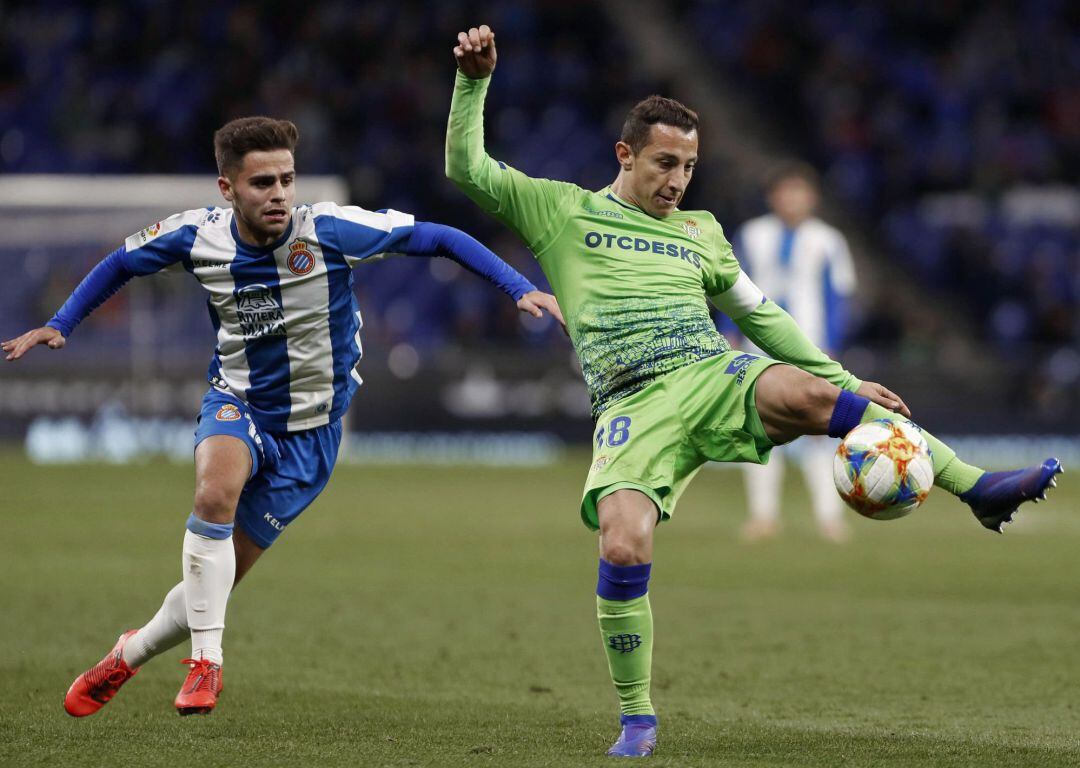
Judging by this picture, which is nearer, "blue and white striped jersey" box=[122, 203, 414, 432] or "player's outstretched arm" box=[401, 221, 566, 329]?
"player's outstretched arm" box=[401, 221, 566, 329]

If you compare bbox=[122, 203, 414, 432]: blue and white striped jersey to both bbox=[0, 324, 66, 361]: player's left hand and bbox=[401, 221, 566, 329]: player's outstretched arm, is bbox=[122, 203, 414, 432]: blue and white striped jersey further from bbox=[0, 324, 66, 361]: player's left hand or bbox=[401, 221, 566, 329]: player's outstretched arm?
bbox=[0, 324, 66, 361]: player's left hand

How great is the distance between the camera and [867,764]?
5000 mm

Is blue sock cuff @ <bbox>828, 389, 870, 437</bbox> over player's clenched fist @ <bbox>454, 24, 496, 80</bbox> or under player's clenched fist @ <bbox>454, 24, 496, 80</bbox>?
under

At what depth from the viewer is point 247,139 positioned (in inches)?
230

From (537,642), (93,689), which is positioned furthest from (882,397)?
(93,689)

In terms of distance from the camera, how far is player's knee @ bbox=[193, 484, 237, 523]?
5.76 meters

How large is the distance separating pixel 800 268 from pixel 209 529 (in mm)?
7199

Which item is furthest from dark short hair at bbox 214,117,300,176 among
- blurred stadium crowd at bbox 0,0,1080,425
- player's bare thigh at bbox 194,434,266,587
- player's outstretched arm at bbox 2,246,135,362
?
blurred stadium crowd at bbox 0,0,1080,425

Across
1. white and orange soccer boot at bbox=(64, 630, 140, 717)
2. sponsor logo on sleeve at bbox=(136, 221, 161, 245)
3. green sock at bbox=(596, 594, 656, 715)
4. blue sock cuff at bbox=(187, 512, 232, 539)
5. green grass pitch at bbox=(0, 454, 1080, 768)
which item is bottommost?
green grass pitch at bbox=(0, 454, 1080, 768)

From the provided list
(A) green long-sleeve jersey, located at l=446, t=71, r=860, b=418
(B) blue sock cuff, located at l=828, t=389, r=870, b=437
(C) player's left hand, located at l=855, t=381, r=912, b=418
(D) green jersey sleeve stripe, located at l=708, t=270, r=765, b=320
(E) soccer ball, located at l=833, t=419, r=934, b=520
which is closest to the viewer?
(E) soccer ball, located at l=833, t=419, r=934, b=520

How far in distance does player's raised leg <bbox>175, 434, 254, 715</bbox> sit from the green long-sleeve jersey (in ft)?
4.17

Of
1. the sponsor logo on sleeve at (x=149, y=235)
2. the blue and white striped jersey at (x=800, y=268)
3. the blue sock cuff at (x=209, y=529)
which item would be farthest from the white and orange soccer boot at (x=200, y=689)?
the blue and white striped jersey at (x=800, y=268)

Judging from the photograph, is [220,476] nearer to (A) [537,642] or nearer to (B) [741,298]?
(B) [741,298]

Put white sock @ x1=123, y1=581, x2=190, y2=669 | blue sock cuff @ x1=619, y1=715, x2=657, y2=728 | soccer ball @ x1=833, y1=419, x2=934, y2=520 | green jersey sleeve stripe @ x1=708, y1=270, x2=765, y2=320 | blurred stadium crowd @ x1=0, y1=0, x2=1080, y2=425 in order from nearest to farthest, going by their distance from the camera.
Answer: blue sock cuff @ x1=619, y1=715, x2=657, y2=728, soccer ball @ x1=833, y1=419, x2=934, y2=520, white sock @ x1=123, y1=581, x2=190, y2=669, green jersey sleeve stripe @ x1=708, y1=270, x2=765, y2=320, blurred stadium crowd @ x1=0, y1=0, x2=1080, y2=425
